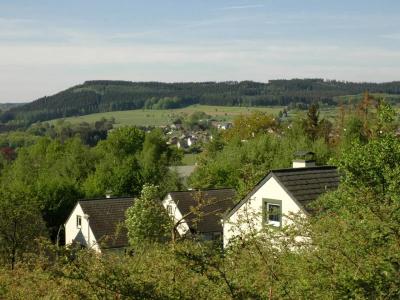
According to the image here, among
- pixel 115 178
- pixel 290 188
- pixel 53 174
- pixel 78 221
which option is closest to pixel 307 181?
pixel 290 188

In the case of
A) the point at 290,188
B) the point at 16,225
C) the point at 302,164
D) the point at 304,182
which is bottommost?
the point at 16,225

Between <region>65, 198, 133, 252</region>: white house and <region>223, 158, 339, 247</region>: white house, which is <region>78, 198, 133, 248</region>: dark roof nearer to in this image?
<region>65, 198, 133, 252</region>: white house

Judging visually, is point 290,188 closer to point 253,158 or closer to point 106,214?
point 106,214

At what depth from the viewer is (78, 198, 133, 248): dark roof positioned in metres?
34.5

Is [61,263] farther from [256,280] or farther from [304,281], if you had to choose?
[304,281]

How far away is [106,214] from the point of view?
35.8 m

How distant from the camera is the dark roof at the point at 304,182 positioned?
2294cm

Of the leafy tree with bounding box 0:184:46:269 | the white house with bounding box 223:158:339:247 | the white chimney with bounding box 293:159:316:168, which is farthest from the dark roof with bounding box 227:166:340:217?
the leafy tree with bounding box 0:184:46:269

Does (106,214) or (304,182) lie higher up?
(304,182)

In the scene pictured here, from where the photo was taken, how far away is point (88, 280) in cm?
756

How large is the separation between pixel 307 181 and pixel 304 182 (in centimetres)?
17

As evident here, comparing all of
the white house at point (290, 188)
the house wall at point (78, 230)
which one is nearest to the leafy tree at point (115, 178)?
the house wall at point (78, 230)

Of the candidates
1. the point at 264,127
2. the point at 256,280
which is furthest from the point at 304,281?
the point at 264,127

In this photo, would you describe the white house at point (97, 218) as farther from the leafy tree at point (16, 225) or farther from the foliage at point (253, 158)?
the foliage at point (253, 158)
